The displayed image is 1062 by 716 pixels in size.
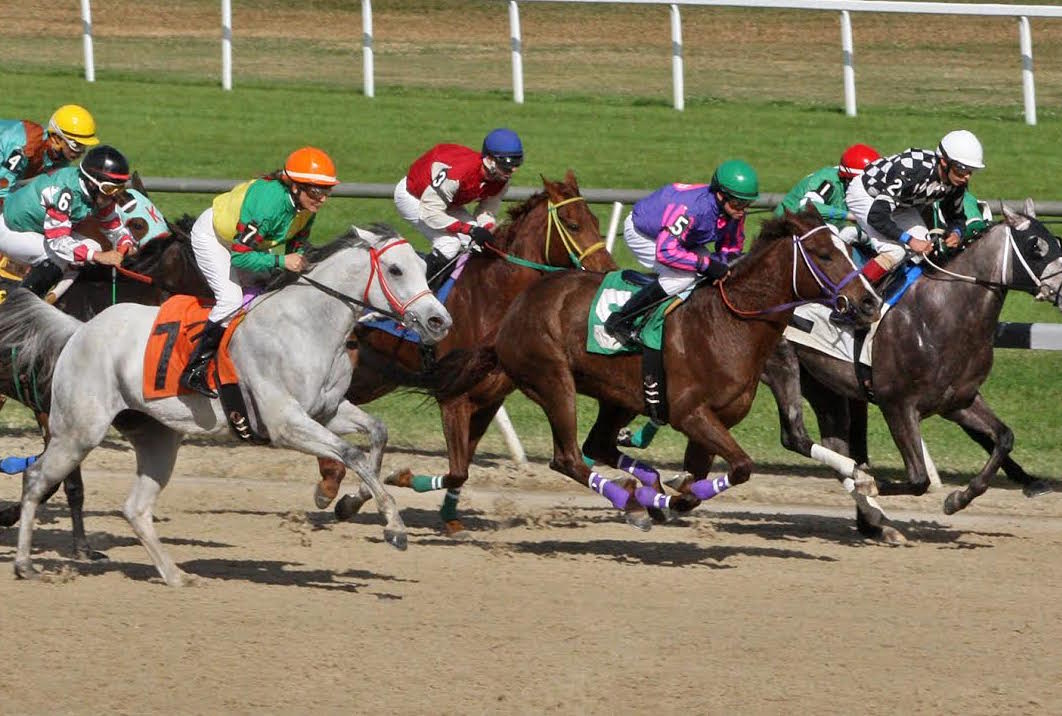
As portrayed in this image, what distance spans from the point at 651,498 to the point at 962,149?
2.28m

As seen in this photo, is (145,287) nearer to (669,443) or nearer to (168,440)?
(168,440)

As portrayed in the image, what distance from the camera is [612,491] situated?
834cm

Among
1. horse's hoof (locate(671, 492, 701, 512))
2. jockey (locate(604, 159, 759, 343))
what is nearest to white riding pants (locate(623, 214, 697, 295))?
jockey (locate(604, 159, 759, 343))

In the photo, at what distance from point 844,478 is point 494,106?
10066mm

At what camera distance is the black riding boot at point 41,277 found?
893 cm

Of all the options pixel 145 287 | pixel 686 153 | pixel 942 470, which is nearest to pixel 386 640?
pixel 145 287

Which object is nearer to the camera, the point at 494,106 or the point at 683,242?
the point at 683,242

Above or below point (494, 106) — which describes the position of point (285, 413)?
below

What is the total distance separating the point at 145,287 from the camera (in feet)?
31.3

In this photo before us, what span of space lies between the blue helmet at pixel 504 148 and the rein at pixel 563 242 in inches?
12.0

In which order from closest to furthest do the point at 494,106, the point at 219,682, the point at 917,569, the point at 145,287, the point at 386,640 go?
the point at 219,682 < the point at 386,640 < the point at 917,569 < the point at 145,287 < the point at 494,106

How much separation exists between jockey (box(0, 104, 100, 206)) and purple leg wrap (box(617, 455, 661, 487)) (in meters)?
3.08

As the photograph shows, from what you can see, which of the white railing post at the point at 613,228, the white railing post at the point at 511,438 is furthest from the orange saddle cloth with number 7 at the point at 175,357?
the white railing post at the point at 613,228

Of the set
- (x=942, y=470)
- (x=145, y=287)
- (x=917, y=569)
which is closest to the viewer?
(x=917, y=569)
